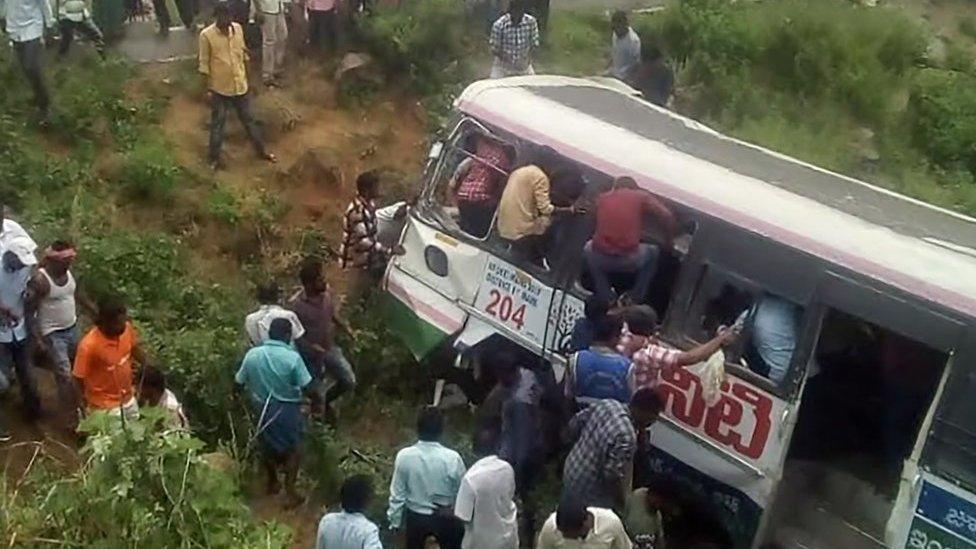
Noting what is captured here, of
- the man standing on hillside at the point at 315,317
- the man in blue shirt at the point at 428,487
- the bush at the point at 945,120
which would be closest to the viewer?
the man in blue shirt at the point at 428,487

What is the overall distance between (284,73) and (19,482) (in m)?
6.65

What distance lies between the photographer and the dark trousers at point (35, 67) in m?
10.9

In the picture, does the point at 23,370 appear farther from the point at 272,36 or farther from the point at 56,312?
the point at 272,36

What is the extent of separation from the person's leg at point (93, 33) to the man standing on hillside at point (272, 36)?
1.40 meters

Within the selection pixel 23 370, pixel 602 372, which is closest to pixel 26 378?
pixel 23 370

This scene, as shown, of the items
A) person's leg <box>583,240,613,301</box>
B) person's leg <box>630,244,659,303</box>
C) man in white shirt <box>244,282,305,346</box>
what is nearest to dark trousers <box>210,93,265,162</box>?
man in white shirt <box>244,282,305,346</box>

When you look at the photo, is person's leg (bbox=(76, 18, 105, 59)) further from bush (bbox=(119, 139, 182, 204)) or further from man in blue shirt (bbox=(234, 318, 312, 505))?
man in blue shirt (bbox=(234, 318, 312, 505))

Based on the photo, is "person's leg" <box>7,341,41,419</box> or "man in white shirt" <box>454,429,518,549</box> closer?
"man in white shirt" <box>454,429,518,549</box>

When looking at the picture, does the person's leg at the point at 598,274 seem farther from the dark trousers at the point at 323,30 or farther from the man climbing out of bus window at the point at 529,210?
the dark trousers at the point at 323,30

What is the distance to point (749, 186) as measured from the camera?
7.82m

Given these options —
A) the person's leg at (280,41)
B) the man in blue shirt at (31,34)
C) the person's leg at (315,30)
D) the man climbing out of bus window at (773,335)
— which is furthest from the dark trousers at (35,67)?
the man climbing out of bus window at (773,335)

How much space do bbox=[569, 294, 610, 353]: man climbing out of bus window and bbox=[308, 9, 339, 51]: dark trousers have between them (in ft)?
20.5

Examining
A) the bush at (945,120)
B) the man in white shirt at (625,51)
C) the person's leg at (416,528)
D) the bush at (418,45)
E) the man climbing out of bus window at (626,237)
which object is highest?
the man climbing out of bus window at (626,237)

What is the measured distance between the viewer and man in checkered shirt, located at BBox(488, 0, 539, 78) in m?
12.2
